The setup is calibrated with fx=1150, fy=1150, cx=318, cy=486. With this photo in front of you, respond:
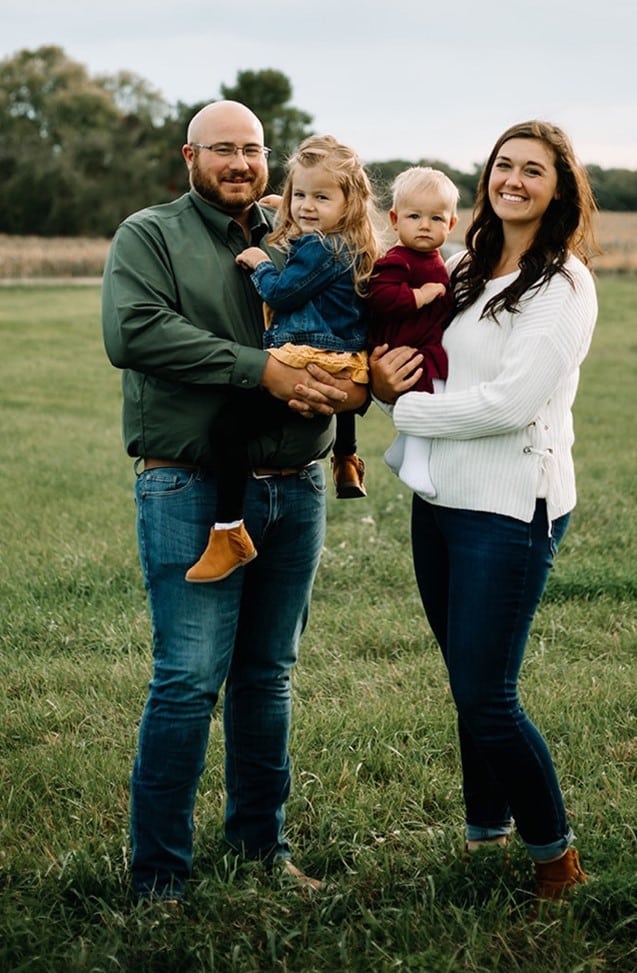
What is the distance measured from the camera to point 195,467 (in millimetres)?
3307

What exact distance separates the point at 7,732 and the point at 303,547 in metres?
1.82

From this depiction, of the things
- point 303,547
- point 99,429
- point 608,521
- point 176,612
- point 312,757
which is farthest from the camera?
point 99,429

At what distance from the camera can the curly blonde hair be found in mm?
3309

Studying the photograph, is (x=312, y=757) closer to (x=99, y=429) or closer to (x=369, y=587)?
(x=369, y=587)

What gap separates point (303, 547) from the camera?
352 centimetres

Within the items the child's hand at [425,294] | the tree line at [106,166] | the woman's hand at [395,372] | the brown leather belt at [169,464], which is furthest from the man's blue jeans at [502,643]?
the tree line at [106,166]

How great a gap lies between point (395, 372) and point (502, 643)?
0.82 m

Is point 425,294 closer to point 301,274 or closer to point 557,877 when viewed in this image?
point 301,274

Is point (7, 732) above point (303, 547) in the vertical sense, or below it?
below

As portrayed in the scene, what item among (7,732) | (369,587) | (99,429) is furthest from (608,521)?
(99,429)

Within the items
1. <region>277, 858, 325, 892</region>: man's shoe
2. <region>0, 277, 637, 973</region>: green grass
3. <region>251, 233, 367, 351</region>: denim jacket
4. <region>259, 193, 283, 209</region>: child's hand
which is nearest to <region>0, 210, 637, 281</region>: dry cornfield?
<region>0, 277, 637, 973</region>: green grass

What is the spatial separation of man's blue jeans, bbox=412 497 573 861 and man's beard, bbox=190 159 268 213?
41.7 inches

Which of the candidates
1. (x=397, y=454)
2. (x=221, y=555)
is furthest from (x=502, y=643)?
(x=221, y=555)

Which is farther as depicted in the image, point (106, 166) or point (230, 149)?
point (106, 166)
